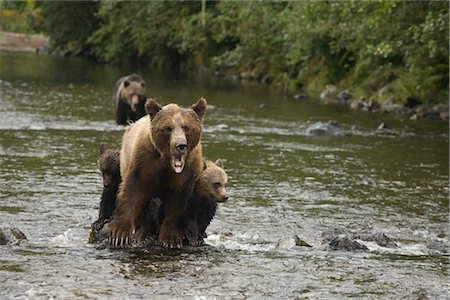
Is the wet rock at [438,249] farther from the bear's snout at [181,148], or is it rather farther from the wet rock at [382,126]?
the wet rock at [382,126]

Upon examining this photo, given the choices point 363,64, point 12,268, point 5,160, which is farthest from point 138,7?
point 12,268

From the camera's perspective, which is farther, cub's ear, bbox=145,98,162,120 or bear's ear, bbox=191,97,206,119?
bear's ear, bbox=191,97,206,119

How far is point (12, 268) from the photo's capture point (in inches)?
288

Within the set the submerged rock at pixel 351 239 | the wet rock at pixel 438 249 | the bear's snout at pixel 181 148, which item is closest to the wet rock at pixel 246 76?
the submerged rock at pixel 351 239

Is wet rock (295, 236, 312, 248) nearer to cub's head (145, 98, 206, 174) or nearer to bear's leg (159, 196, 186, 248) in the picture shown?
bear's leg (159, 196, 186, 248)

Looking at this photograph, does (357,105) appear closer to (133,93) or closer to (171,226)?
(133,93)

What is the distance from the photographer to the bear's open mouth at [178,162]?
25.6 feet

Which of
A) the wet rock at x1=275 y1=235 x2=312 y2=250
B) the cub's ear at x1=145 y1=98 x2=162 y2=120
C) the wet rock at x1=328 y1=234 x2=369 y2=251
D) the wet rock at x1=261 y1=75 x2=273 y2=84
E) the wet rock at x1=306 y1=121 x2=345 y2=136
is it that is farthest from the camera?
the wet rock at x1=261 y1=75 x2=273 y2=84

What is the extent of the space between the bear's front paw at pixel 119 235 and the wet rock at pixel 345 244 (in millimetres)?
2261

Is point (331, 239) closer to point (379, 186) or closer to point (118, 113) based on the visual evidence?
point (379, 186)

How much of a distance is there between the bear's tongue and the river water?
2.68 ft

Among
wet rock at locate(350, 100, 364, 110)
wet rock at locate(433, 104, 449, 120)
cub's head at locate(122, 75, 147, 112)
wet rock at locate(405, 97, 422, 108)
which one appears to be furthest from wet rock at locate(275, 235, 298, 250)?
wet rock at locate(350, 100, 364, 110)

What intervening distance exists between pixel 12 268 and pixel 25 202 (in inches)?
187

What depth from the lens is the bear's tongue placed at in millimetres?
7792
